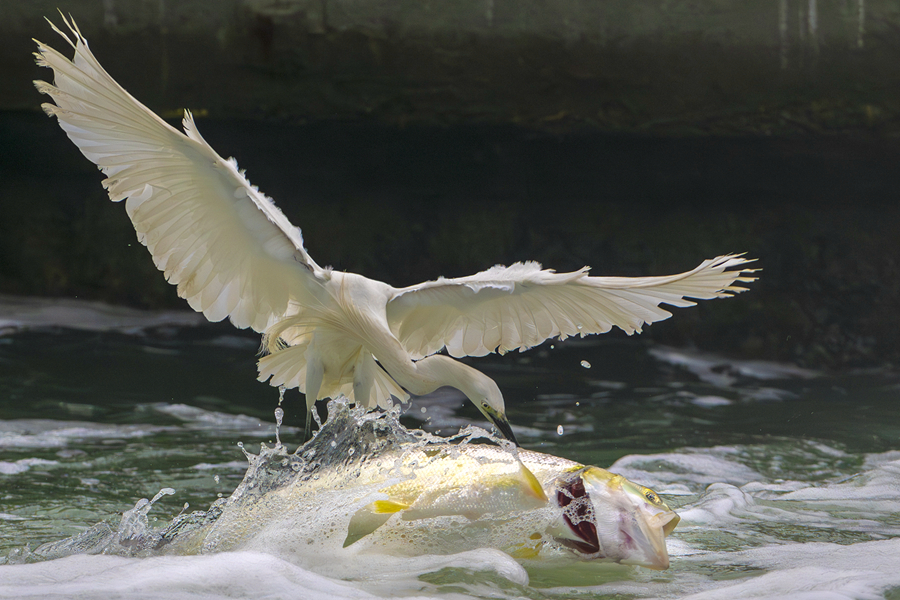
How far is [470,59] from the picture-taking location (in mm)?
7363

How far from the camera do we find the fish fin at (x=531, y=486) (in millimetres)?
2662

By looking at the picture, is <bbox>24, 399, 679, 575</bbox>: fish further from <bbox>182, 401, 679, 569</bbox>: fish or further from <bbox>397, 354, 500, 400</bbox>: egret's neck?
<bbox>397, 354, 500, 400</bbox>: egret's neck

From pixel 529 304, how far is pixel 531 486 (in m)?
0.84

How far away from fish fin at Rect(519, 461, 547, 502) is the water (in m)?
0.21

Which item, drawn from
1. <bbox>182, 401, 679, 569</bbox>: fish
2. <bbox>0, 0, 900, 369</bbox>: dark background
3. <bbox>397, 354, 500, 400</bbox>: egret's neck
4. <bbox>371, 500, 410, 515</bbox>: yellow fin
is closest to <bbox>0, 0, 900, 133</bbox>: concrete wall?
<bbox>0, 0, 900, 369</bbox>: dark background

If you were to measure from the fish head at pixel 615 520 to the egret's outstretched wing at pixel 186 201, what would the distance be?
1.23 m

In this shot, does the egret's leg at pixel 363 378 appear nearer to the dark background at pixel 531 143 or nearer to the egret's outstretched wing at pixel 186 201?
the egret's outstretched wing at pixel 186 201

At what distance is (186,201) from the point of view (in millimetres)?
3113

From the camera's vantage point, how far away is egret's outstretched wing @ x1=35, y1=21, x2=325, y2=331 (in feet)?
9.51

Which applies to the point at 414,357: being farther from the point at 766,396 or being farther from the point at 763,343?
the point at 763,343

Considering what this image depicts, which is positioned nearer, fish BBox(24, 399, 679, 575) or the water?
the water

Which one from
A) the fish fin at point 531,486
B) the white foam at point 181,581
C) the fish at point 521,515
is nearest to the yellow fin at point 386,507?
the fish at point 521,515

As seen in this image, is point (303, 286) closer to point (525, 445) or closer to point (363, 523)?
point (363, 523)

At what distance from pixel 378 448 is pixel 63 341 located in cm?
528
